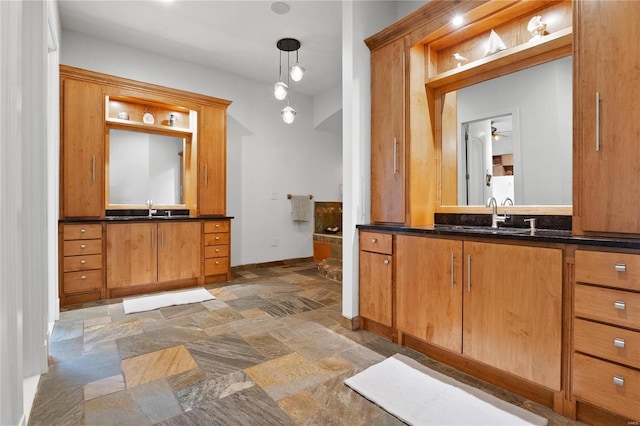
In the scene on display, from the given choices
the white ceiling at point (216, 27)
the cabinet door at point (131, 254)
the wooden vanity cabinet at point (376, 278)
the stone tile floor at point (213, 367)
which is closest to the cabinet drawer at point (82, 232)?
the cabinet door at point (131, 254)

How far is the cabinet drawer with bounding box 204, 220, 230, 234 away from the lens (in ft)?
13.7

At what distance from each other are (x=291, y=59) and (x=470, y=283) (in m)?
3.75

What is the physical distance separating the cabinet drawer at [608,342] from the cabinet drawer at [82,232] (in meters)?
4.10

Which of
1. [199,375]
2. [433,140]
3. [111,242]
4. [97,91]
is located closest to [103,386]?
[199,375]

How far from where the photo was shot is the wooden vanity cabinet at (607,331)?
136cm

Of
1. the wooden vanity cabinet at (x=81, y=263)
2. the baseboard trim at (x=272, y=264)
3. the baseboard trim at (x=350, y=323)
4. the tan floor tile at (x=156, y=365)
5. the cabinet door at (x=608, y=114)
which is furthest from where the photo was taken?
the baseboard trim at (x=272, y=264)

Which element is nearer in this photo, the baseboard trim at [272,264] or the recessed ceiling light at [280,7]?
the recessed ceiling light at [280,7]

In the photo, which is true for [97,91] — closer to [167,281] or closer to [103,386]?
[167,281]

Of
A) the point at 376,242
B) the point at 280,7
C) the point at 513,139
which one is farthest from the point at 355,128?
the point at 280,7

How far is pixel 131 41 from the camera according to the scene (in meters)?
3.92

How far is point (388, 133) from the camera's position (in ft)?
8.62

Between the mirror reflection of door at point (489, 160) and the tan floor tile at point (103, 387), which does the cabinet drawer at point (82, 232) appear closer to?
the tan floor tile at point (103, 387)

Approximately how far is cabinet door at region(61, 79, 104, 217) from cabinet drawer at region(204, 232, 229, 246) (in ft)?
3.88

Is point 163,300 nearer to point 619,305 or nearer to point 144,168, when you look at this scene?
point 144,168
